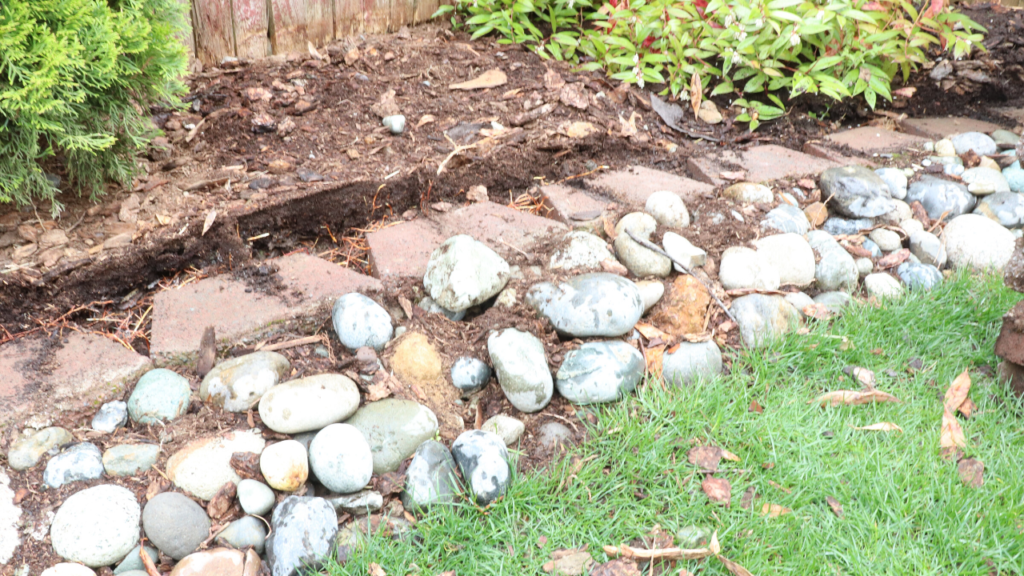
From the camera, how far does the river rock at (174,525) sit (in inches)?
76.4

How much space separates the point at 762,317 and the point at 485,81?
209cm

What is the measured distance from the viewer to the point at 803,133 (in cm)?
395

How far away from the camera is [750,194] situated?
10.7 ft

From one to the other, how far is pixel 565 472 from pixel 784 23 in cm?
→ 279

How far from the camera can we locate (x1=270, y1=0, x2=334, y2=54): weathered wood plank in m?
4.08

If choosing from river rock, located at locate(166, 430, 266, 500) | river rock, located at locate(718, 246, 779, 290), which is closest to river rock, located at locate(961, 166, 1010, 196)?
river rock, located at locate(718, 246, 779, 290)

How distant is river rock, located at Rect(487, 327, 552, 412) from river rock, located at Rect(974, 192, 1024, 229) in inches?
95.3

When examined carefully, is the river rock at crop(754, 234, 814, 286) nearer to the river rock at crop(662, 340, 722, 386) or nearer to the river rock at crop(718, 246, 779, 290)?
the river rock at crop(718, 246, 779, 290)

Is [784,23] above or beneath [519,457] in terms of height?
above

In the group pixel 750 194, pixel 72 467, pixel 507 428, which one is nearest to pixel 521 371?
pixel 507 428

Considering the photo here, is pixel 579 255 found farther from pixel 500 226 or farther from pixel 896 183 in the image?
pixel 896 183

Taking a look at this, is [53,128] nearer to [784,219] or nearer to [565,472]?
[565,472]

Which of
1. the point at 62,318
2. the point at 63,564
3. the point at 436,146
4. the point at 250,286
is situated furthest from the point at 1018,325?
the point at 62,318

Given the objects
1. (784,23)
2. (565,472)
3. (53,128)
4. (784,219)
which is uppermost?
(784,23)
